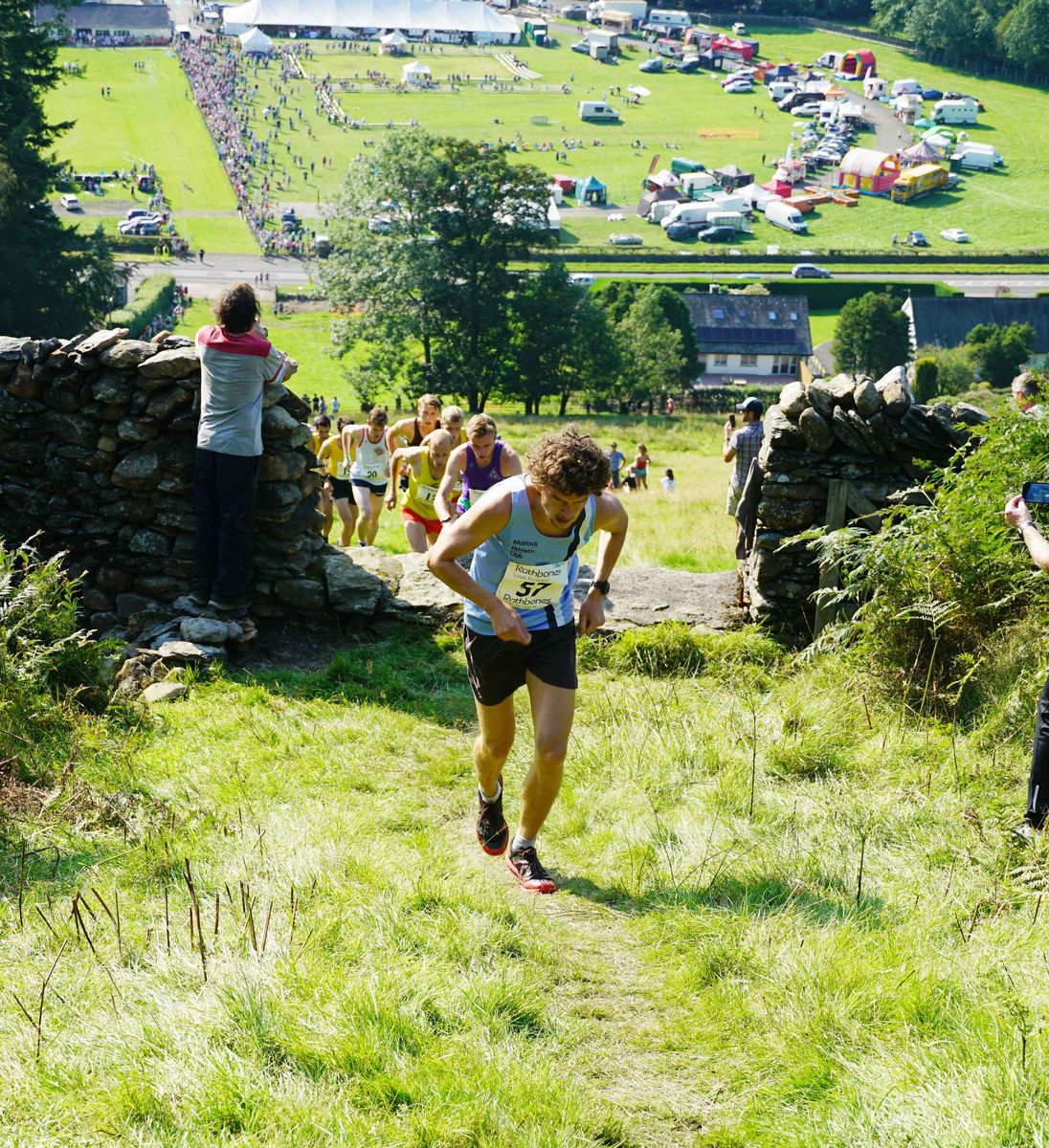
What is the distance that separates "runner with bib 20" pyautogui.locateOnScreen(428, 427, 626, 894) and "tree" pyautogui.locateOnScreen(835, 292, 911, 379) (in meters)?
74.4

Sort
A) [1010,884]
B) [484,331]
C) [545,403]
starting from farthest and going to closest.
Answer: [545,403] → [484,331] → [1010,884]

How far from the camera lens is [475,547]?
542cm

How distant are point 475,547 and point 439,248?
5110cm

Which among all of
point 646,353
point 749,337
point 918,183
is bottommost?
point 646,353

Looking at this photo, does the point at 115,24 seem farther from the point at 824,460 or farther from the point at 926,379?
the point at 824,460

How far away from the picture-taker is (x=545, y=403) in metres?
61.8

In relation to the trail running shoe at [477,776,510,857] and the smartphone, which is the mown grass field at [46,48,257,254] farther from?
the smartphone

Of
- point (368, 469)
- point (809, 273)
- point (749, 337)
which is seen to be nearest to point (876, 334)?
point (749, 337)

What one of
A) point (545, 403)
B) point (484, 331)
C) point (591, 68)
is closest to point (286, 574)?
point (484, 331)

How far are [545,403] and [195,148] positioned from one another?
65.1m

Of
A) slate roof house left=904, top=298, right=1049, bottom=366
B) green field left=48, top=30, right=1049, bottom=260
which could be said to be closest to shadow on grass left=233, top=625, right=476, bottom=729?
slate roof house left=904, top=298, right=1049, bottom=366

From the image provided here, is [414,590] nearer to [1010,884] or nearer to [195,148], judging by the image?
[1010,884]

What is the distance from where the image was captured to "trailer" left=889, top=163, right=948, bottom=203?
402ft

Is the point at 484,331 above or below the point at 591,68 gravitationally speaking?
below
